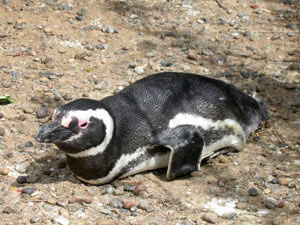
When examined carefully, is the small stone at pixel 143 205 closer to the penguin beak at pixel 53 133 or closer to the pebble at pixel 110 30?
the penguin beak at pixel 53 133

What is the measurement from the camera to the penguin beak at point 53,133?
12.8 ft

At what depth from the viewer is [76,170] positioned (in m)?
4.25

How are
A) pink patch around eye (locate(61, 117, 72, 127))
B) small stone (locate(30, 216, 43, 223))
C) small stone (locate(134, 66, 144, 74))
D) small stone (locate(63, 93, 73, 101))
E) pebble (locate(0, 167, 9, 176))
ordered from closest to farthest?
small stone (locate(30, 216, 43, 223))
pink patch around eye (locate(61, 117, 72, 127))
pebble (locate(0, 167, 9, 176))
small stone (locate(63, 93, 73, 101))
small stone (locate(134, 66, 144, 74))

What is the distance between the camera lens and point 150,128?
4355 millimetres

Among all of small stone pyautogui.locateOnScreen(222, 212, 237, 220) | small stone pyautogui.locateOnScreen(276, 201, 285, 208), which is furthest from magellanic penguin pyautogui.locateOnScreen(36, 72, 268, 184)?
small stone pyautogui.locateOnScreen(276, 201, 285, 208)

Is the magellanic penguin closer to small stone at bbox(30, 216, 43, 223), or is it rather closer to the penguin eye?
the penguin eye

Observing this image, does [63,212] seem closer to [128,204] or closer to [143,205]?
[128,204]

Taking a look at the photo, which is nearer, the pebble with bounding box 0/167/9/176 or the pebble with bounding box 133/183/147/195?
the pebble with bounding box 133/183/147/195

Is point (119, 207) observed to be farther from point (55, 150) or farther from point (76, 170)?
point (55, 150)

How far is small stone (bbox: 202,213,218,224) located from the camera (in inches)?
154

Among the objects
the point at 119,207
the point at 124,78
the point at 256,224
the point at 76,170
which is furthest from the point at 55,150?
the point at 256,224

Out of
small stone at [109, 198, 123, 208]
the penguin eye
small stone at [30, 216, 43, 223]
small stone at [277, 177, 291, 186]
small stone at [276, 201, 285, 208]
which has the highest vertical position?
the penguin eye

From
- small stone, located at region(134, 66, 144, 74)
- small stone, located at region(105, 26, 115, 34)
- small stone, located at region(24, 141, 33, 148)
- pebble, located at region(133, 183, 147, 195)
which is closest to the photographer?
pebble, located at region(133, 183, 147, 195)

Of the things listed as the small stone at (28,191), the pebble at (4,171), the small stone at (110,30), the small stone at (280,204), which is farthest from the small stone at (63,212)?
the small stone at (110,30)
